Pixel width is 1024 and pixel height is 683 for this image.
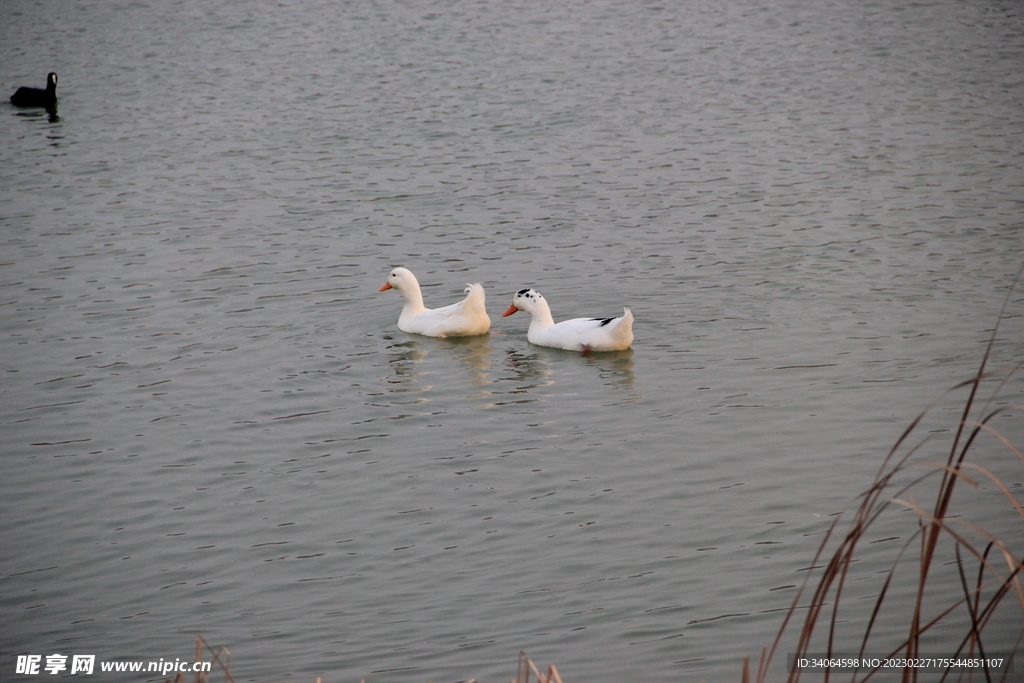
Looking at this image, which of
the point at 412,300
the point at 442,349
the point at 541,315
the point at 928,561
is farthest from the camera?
the point at 412,300

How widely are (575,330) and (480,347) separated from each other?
1259mm

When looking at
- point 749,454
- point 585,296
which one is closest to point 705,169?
point 585,296

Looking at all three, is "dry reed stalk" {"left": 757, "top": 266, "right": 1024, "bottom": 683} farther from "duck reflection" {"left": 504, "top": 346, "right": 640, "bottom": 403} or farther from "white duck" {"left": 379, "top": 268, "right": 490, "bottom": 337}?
"white duck" {"left": 379, "top": 268, "right": 490, "bottom": 337}

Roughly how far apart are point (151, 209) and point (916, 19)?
22.1 meters

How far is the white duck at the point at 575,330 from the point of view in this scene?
10.7 meters

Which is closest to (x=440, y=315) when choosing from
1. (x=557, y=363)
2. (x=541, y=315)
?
(x=541, y=315)

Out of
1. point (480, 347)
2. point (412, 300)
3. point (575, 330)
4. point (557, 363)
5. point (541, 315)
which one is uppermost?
point (412, 300)

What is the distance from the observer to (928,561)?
3.18 meters

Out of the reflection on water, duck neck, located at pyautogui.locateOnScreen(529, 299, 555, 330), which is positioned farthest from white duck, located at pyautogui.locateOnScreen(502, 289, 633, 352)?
the reflection on water

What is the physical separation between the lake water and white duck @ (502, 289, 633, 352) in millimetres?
255

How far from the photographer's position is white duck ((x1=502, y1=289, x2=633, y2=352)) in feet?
35.2

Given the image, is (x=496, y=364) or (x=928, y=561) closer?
(x=928, y=561)

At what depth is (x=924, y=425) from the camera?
8875 mm

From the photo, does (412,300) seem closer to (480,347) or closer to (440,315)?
(440,315)
